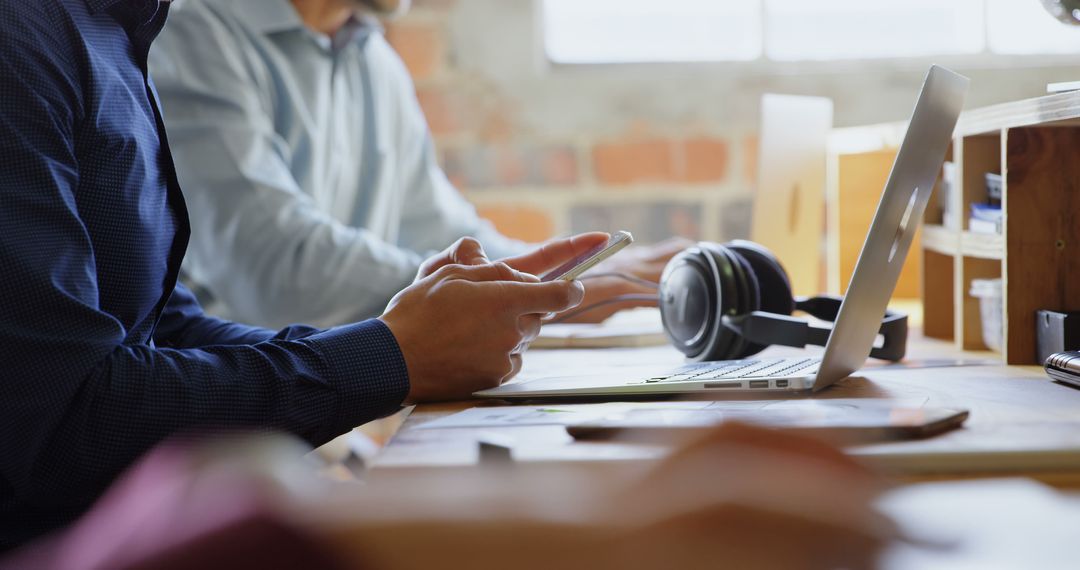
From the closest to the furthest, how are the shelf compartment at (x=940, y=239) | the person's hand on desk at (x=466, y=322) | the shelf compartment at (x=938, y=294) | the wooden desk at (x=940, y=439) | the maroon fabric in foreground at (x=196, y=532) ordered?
the maroon fabric in foreground at (x=196, y=532), the wooden desk at (x=940, y=439), the person's hand on desk at (x=466, y=322), the shelf compartment at (x=940, y=239), the shelf compartment at (x=938, y=294)

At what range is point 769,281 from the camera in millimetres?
922

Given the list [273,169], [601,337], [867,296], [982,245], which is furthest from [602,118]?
[867,296]

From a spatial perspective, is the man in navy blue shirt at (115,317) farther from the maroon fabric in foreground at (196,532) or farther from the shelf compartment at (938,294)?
the shelf compartment at (938,294)

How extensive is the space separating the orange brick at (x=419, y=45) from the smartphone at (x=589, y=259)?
1582 millimetres

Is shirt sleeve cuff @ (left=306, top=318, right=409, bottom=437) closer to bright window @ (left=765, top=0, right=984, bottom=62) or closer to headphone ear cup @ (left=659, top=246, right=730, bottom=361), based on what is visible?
headphone ear cup @ (left=659, top=246, right=730, bottom=361)

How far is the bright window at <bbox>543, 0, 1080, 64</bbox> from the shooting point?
2.39 meters

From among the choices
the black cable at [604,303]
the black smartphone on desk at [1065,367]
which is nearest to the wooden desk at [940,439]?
the black smartphone on desk at [1065,367]

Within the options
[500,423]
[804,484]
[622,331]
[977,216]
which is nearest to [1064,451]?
[804,484]

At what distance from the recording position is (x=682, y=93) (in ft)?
7.75

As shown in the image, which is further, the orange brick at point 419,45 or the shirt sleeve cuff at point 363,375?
the orange brick at point 419,45

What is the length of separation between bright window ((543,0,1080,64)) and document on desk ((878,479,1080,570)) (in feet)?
6.75

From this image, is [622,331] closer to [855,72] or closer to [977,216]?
[977,216]

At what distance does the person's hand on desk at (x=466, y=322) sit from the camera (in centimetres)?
76

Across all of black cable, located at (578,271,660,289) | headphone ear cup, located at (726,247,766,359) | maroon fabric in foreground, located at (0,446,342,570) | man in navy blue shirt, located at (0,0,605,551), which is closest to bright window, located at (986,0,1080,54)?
black cable, located at (578,271,660,289)
